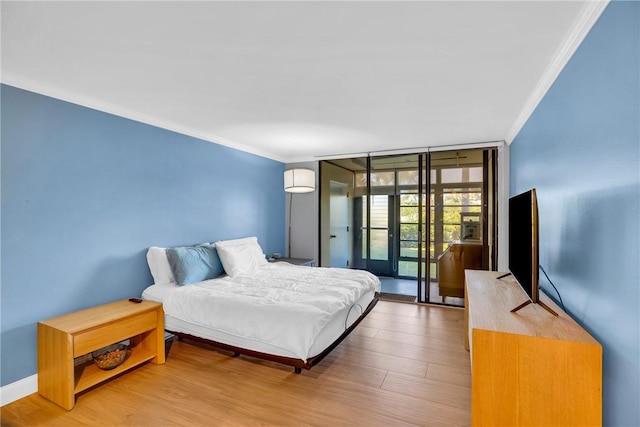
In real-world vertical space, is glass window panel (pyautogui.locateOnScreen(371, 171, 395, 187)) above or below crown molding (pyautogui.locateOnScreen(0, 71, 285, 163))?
below

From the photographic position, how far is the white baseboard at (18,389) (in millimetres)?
2213

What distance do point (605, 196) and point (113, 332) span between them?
327cm

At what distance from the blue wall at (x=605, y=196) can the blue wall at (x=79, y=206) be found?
358cm

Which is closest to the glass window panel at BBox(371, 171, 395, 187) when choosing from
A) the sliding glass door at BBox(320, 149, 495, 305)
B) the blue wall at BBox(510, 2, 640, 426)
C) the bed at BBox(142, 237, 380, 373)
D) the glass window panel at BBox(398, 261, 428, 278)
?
the sliding glass door at BBox(320, 149, 495, 305)

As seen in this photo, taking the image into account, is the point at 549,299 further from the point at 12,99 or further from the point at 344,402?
the point at 12,99

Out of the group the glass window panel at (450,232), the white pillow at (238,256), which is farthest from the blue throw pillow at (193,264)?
the glass window panel at (450,232)

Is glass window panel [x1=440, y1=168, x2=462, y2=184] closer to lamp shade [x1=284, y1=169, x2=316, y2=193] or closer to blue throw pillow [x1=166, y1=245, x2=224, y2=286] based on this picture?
lamp shade [x1=284, y1=169, x2=316, y2=193]

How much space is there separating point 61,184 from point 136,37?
1.53 m

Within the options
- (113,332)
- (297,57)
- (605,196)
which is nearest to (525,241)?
(605,196)

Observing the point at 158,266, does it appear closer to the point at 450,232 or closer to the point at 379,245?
the point at 379,245

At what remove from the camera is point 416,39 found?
1.78 metres

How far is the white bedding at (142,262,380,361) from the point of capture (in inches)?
90.9

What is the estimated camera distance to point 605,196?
139 cm

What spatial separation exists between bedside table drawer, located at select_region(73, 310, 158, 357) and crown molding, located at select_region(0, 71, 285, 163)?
189cm
